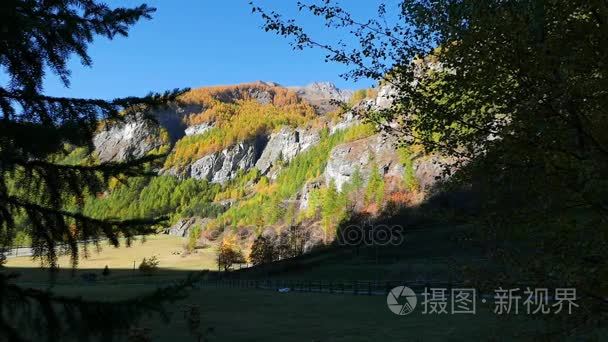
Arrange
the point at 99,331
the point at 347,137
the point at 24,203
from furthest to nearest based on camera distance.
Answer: the point at 347,137 < the point at 24,203 < the point at 99,331

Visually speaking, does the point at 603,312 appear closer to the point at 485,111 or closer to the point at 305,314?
the point at 485,111

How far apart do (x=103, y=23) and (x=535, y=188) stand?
16.9ft

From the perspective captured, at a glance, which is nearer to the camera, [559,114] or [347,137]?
[559,114]

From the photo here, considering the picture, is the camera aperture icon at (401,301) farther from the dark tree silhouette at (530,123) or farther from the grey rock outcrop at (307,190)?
the grey rock outcrop at (307,190)

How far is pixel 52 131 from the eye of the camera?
353cm

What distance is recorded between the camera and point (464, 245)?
6527mm

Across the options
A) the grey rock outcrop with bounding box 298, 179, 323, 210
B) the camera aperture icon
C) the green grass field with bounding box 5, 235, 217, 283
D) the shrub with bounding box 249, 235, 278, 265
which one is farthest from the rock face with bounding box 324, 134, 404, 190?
the camera aperture icon

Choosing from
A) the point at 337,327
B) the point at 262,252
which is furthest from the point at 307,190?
the point at 337,327

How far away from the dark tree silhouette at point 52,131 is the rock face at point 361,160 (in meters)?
140

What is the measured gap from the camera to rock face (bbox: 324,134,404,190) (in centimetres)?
14950

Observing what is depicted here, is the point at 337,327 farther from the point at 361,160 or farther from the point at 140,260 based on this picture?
the point at 361,160

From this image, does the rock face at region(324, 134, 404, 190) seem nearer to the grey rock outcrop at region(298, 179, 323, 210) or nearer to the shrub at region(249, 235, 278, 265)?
the grey rock outcrop at region(298, 179, 323, 210)

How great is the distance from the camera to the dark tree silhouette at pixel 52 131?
11.7 feet

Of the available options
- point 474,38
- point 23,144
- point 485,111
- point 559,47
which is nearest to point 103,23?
point 23,144
